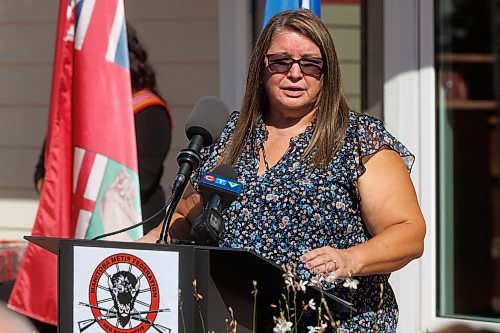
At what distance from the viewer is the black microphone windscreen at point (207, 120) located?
261cm

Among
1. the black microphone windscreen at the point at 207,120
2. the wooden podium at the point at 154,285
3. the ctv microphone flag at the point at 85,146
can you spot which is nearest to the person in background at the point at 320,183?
the black microphone windscreen at the point at 207,120

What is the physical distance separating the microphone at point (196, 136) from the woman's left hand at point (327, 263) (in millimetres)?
339

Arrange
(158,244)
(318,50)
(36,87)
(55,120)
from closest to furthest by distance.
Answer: (158,244), (318,50), (55,120), (36,87)

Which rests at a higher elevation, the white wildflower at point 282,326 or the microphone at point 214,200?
the microphone at point 214,200

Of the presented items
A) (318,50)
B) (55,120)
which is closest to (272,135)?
(318,50)

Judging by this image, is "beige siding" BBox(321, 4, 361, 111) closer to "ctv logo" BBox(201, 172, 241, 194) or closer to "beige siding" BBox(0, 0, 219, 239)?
"beige siding" BBox(0, 0, 219, 239)

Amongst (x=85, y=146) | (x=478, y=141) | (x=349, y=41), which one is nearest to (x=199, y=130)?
(x=85, y=146)

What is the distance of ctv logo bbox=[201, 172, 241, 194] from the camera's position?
244 cm

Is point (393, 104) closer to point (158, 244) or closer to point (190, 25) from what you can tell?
point (190, 25)

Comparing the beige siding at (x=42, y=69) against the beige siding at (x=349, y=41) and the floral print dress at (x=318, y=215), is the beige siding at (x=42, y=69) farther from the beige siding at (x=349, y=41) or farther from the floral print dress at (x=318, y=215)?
the floral print dress at (x=318, y=215)

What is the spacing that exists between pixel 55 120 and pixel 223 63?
124 centimetres

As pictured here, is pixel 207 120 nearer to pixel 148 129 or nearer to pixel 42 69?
pixel 148 129

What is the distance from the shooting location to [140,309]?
2.24 meters

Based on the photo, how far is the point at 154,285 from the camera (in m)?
2.22
